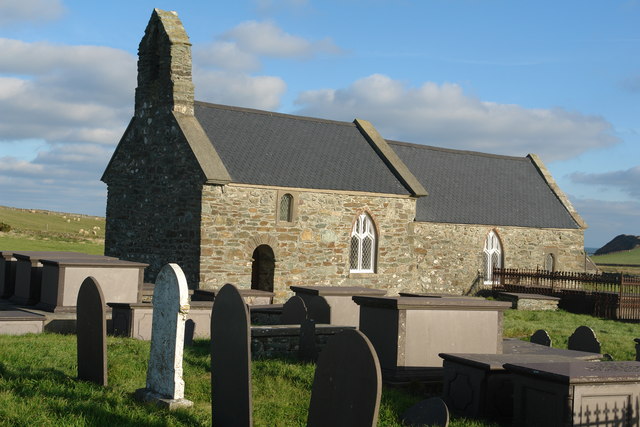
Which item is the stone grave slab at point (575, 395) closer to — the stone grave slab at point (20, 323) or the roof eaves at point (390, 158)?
the stone grave slab at point (20, 323)

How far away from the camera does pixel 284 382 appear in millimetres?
11078

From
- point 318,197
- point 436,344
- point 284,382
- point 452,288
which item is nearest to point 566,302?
point 452,288

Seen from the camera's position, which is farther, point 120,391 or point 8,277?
point 8,277

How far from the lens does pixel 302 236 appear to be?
25688 millimetres

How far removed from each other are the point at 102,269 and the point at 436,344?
25.6 ft

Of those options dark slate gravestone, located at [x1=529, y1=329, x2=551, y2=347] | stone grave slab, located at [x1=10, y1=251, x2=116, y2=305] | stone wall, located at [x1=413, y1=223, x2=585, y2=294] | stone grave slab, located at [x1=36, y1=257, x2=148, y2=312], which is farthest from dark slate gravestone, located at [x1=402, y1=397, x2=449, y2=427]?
stone wall, located at [x1=413, y1=223, x2=585, y2=294]

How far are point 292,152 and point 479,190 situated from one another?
1005 centimetres

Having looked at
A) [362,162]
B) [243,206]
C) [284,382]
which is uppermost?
[362,162]

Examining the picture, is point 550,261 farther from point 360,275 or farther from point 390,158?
point 360,275

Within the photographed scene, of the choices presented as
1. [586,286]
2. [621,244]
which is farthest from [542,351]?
[621,244]

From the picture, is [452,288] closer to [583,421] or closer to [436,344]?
[436,344]

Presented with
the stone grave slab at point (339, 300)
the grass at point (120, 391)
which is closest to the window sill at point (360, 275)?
the stone grave slab at point (339, 300)

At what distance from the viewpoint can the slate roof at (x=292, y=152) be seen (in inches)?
1012

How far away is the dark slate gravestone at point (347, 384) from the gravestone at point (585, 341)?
7.92 m
